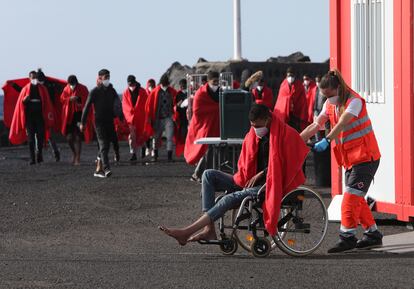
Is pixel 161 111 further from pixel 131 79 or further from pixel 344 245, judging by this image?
pixel 344 245

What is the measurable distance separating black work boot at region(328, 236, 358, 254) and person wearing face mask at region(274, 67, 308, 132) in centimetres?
1116

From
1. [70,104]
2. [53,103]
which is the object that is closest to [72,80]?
[70,104]

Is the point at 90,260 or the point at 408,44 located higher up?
the point at 408,44

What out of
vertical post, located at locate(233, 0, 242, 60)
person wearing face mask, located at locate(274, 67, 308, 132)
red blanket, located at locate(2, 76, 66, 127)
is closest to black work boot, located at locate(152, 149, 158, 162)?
person wearing face mask, located at locate(274, 67, 308, 132)

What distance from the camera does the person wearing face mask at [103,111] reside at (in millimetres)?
22391

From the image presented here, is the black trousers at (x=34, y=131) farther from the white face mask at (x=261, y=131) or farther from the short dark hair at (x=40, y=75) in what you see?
the white face mask at (x=261, y=131)

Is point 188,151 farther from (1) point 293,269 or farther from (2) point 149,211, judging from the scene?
(1) point 293,269

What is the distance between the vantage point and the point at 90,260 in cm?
1168

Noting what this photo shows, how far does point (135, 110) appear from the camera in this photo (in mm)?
29188

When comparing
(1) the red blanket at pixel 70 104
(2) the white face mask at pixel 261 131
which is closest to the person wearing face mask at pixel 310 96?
(1) the red blanket at pixel 70 104

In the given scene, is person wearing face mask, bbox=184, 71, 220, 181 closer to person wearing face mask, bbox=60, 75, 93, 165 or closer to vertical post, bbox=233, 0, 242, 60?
person wearing face mask, bbox=60, 75, 93, 165

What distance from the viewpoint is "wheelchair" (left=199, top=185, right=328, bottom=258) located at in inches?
474

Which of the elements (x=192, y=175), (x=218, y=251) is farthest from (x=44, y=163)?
(x=218, y=251)

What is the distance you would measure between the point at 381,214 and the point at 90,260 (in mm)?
5001
